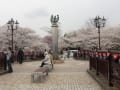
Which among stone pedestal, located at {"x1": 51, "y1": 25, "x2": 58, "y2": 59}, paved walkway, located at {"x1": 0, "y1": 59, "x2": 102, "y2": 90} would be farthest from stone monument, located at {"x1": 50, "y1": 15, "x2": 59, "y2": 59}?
paved walkway, located at {"x1": 0, "y1": 59, "x2": 102, "y2": 90}

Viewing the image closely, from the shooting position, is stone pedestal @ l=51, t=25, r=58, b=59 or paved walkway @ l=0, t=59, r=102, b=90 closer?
paved walkway @ l=0, t=59, r=102, b=90

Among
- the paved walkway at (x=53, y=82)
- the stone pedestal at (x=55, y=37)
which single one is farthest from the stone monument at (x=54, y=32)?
the paved walkway at (x=53, y=82)

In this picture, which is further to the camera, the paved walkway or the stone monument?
the stone monument

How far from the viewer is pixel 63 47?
71.1 m

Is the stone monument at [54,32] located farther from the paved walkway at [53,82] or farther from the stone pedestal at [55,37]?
the paved walkway at [53,82]

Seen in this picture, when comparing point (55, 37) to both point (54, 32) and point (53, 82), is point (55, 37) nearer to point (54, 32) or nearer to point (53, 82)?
point (54, 32)

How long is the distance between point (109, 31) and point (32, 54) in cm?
2754

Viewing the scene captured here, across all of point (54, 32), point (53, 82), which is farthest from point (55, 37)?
point (53, 82)

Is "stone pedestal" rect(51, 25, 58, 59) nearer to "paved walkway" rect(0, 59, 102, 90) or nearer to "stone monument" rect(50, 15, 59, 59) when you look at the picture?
"stone monument" rect(50, 15, 59, 59)

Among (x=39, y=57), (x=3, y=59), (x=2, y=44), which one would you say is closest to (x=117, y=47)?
(x=39, y=57)

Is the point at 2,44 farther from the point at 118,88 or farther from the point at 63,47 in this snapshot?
the point at 118,88

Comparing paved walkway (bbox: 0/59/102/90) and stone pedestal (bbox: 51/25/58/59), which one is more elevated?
stone pedestal (bbox: 51/25/58/59)

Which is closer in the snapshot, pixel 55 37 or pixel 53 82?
pixel 53 82

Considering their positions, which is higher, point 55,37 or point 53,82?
point 55,37
